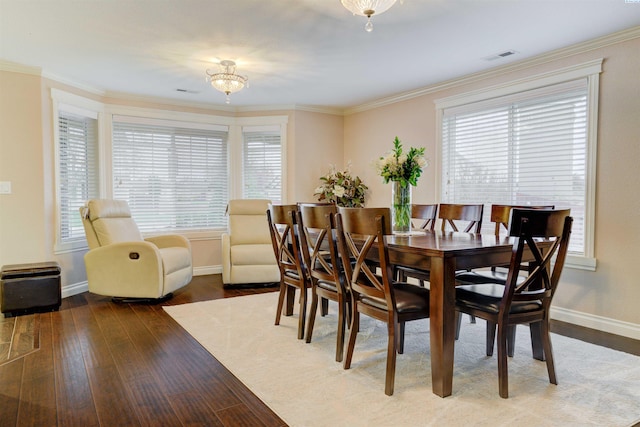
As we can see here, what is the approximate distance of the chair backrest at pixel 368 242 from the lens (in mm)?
2125

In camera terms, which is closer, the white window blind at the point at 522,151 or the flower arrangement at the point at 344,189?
the white window blind at the point at 522,151

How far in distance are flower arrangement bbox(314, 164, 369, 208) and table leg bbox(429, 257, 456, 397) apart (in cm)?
364

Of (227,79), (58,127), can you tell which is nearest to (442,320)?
(227,79)

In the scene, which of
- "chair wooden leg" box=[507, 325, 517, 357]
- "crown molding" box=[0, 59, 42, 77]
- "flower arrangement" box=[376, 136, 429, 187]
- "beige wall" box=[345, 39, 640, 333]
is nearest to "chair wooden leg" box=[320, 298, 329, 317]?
"flower arrangement" box=[376, 136, 429, 187]

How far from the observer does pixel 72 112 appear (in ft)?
15.1

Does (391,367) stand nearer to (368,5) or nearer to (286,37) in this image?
(368,5)

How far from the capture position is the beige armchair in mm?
4043

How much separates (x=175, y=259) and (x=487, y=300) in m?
3.27

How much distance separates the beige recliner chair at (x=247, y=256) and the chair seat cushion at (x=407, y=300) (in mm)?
2575

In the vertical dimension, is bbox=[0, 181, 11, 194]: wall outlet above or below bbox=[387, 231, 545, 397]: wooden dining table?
above

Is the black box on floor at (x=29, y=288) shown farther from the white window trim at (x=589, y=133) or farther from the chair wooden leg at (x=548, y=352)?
the white window trim at (x=589, y=133)

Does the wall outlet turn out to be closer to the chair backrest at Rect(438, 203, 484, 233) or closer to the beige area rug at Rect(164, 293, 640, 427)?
the beige area rug at Rect(164, 293, 640, 427)

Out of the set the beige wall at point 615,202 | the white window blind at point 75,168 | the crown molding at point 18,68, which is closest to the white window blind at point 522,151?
the beige wall at point 615,202

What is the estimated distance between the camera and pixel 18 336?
10.3 feet
